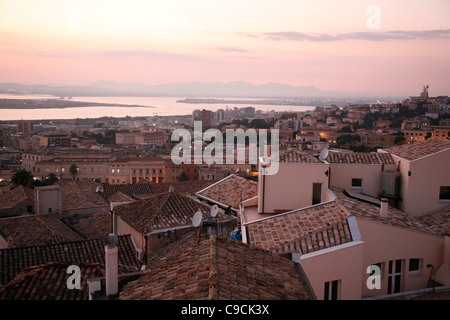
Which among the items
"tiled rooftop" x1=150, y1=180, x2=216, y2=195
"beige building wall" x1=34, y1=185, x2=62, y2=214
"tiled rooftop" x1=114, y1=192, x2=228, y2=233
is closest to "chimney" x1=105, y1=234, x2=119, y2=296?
"tiled rooftop" x1=114, y1=192, x2=228, y2=233

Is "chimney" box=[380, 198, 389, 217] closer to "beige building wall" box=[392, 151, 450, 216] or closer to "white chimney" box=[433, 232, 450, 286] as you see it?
"white chimney" box=[433, 232, 450, 286]

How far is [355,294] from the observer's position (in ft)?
20.0

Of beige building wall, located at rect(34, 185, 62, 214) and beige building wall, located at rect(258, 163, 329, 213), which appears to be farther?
beige building wall, located at rect(34, 185, 62, 214)

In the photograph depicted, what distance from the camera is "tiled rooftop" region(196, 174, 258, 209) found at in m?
11.2

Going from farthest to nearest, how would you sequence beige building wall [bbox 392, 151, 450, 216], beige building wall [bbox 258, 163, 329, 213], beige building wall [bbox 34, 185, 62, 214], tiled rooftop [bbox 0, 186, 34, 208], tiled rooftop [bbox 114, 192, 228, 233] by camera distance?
tiled rooftop [bbox 0, 186, 34, 208] → beige building wall [bbox 34, 185, 62, 214] → beige building wall [bbox 392, 151, 450, 216] → beige building wall [bbox 258, 163, 329, 213] → tiled rooftop [bbox 114, 192, 228, 233]

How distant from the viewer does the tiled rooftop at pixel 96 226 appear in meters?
11.4

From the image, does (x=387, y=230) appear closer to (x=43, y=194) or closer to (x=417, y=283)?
(x=417, y=283)

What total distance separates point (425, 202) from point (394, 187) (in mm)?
697

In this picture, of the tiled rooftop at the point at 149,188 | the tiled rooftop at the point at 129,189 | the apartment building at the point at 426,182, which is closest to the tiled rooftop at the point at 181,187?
the tiled rooftop at the point at 149,188

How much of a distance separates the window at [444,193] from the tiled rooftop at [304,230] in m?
3.41

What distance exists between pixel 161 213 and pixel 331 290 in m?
3.82

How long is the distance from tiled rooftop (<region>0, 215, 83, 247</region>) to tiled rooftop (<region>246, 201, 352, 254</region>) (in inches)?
203

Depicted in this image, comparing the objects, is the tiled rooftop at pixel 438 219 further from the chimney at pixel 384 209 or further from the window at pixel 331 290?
the window at pixel 331 290
